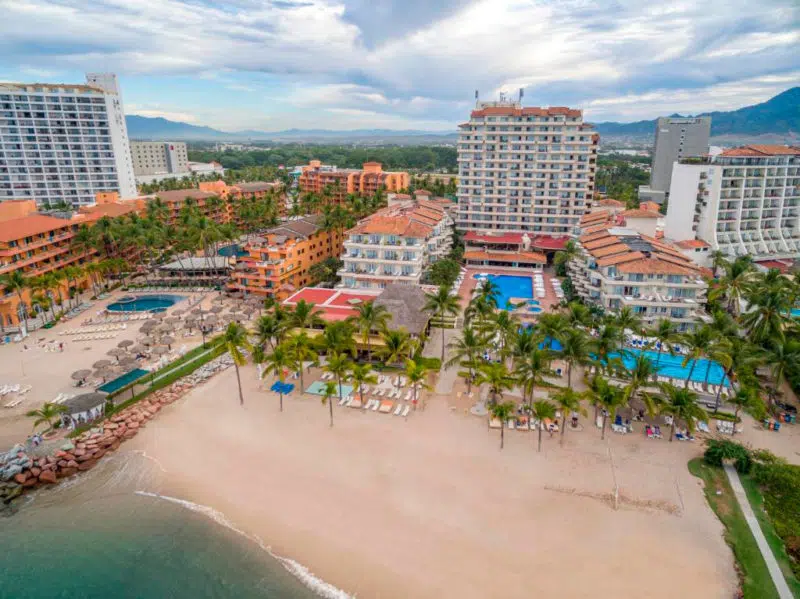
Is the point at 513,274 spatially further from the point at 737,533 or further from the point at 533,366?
the point at 737,533

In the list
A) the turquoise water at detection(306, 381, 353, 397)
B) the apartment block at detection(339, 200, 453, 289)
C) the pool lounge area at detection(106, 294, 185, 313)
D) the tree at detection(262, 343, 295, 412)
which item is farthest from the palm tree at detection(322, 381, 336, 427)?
the pool lounge area at detection(106, 294, 185, 313)

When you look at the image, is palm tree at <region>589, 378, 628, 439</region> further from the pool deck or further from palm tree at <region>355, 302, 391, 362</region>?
the pool deck

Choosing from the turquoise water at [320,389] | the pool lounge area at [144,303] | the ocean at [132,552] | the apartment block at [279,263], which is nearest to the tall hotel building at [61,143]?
the pool lounge area at [144,303]

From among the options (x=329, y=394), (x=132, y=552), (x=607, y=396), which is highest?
(x=607, y=396)

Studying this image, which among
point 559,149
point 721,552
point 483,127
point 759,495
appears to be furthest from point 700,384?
point 483,127

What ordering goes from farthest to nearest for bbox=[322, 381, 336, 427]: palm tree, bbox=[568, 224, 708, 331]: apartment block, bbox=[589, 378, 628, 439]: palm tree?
bbox=[568, 224, 708, 331]: apartment block, bbox=[322, 381, 336, 427]: palm tree, bbox=[589, 378, 628, 439]: palm tree

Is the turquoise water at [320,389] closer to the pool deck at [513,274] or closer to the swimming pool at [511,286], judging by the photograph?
the pool deck at [513,274]

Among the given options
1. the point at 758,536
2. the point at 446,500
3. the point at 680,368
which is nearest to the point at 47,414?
the point at 446,500
